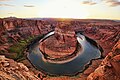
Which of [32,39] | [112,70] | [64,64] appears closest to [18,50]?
[64,64]

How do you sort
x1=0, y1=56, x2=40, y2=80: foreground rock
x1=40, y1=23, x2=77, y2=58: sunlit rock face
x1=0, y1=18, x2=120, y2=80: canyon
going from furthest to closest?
x1=40, y1=23, x2=77, y2=58: sunlit rock face → x1=0, y1=18, x2=120, y2=80: canyon → x1=0, y1=56, x2=40, y2=80: foreground rock

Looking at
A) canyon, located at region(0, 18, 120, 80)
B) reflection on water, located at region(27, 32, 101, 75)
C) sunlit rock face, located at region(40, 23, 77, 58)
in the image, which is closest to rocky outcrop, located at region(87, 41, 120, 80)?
canyon, located at region(0, 18, 120, 80)

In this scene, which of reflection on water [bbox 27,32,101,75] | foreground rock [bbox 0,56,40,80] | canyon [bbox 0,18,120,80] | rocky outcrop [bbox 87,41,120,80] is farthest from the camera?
reflection on water [bbox 27,32,101,75]

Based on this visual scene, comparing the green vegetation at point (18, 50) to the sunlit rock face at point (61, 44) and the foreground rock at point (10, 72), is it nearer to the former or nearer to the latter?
the sunlit rock face at point (61, 44)

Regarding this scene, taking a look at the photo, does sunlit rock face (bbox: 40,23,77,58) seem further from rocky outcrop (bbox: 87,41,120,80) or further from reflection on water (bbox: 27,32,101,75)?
rocky outcrop (bbox: 87,41,120,80)

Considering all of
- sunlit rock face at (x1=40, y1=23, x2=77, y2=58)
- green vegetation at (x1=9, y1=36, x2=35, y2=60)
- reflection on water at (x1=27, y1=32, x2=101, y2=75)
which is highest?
sunlit rock face at (x1=40, y1=23, x2=77, y2=58)

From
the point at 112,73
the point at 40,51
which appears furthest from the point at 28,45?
the point at 112,73

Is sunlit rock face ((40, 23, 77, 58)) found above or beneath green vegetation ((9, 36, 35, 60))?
above
